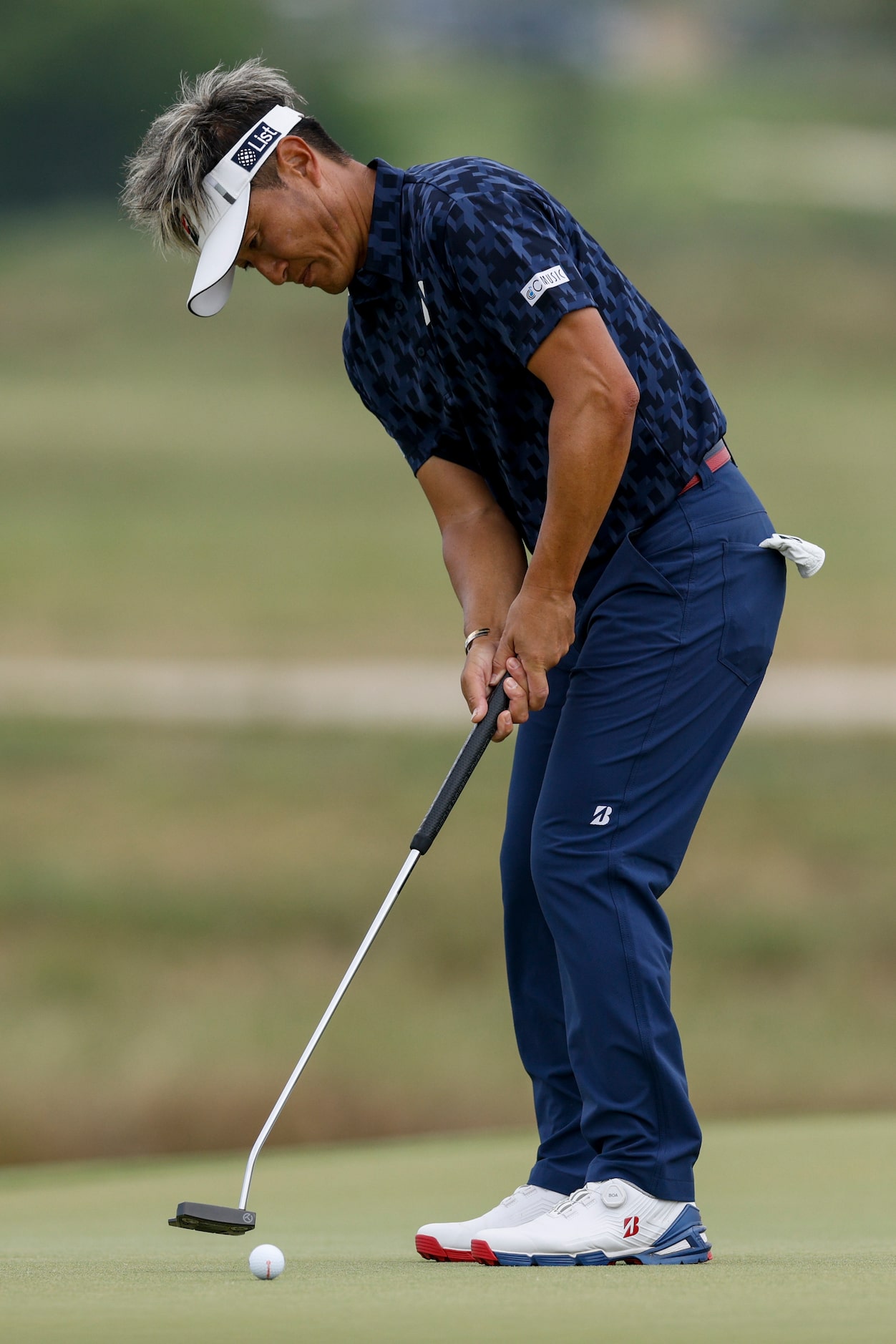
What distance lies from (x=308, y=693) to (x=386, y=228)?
1123cm

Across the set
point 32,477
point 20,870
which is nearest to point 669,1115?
A: point 20,870

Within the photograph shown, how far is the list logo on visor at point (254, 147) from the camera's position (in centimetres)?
210

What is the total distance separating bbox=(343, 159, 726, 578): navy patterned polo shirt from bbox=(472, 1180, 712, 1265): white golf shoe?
680mm

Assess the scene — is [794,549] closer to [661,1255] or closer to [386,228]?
[386,228]

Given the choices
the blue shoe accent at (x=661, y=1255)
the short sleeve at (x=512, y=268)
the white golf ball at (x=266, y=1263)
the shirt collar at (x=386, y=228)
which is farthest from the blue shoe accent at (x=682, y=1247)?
the shirt collar at (x=386, y=228)

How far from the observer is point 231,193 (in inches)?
83.0

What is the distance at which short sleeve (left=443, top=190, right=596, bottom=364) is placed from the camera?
1.98 m

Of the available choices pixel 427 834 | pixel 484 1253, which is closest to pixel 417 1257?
pixel 484 1253

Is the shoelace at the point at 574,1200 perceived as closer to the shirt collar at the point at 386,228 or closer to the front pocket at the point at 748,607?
the front pocket at the point at 748,607

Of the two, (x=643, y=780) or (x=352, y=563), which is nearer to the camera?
(x=643, y=780)

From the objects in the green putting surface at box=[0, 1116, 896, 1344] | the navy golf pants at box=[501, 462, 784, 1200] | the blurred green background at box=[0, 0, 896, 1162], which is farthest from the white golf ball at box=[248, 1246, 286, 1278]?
the blurred green background at box=[0, 0, 896, 1162]

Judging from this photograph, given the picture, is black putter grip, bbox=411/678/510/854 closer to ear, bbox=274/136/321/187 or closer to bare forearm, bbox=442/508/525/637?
bare forearm, bbox=442/508/525/637

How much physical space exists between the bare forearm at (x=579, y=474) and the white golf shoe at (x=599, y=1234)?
0.65m

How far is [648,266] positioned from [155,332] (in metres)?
6.50
